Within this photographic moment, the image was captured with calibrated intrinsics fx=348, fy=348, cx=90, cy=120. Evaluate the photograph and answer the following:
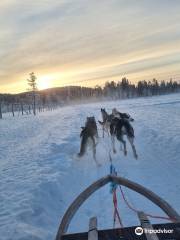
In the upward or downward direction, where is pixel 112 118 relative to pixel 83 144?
upward

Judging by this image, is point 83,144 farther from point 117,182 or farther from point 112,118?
point 117,182

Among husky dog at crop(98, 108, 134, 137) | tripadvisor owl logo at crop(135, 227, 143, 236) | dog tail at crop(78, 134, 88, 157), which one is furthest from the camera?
husky dog at crop(98, 108, 134, 137)

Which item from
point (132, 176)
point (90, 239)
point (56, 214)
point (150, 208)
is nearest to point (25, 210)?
point (56, 214)

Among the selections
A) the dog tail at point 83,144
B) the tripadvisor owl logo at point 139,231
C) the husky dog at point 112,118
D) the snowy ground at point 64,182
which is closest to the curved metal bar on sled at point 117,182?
the tripadvisor owl logo at point 139,231

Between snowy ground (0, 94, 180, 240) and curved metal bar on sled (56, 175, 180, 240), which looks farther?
snowy ground (0, 94, 180, 240)

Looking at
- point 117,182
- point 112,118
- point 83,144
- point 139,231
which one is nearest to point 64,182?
point 83,144

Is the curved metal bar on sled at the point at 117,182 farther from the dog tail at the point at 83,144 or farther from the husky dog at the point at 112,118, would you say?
the husky dog at the point at 112,118

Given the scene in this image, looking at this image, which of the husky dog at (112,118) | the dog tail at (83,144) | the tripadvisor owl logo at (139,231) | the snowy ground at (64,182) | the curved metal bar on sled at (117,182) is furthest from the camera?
the husky dog at (112,118)

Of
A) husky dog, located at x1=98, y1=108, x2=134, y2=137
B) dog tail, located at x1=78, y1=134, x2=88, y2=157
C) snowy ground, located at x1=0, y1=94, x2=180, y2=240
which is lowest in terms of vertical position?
snowy ground, located at x1=0, y1=94, x2=180, y2=240

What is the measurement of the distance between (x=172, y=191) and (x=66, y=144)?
24.1 ft

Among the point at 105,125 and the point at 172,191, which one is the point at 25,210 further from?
the point at 105,125

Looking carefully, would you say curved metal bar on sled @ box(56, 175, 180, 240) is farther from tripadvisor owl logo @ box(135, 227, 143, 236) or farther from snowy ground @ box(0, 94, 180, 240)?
snowy ground @ box(0, 94, 180, 240)

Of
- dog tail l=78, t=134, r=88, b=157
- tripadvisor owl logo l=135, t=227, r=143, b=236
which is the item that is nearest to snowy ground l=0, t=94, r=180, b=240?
dog tail l=78, t=134, r=88, b=157

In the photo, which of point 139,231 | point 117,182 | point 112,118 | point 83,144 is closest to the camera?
point 139,231
